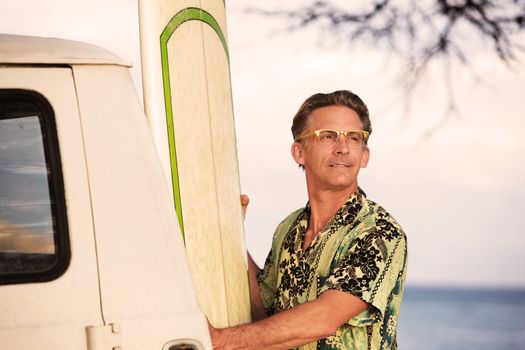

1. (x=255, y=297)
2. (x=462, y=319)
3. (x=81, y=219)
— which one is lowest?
(x=255, y=297)

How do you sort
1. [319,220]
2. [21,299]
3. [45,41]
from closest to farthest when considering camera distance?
[21,299] → [45,41] → [319,220]

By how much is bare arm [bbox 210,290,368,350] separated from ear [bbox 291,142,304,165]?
81 centimetres

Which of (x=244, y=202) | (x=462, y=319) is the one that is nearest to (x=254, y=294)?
(x=244, y=202)

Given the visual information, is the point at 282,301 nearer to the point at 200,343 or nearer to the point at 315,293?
the point at 315,293

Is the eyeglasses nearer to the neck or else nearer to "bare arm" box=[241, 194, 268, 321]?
the neck

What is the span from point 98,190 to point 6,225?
0.25 meters

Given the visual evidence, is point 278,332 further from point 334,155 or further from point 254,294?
point 334,155

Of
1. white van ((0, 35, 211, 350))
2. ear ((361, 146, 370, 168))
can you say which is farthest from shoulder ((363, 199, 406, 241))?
white van ((0, 35, 211, 350))

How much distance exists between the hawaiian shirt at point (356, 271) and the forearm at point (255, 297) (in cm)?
5

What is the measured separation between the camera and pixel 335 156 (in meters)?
4.36

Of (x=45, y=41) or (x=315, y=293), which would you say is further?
(x=315, y=293)

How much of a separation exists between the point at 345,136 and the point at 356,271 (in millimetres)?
613

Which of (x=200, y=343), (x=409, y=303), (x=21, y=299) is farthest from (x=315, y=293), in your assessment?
(x=409, y=303)

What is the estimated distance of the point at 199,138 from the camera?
3814 millimetres
